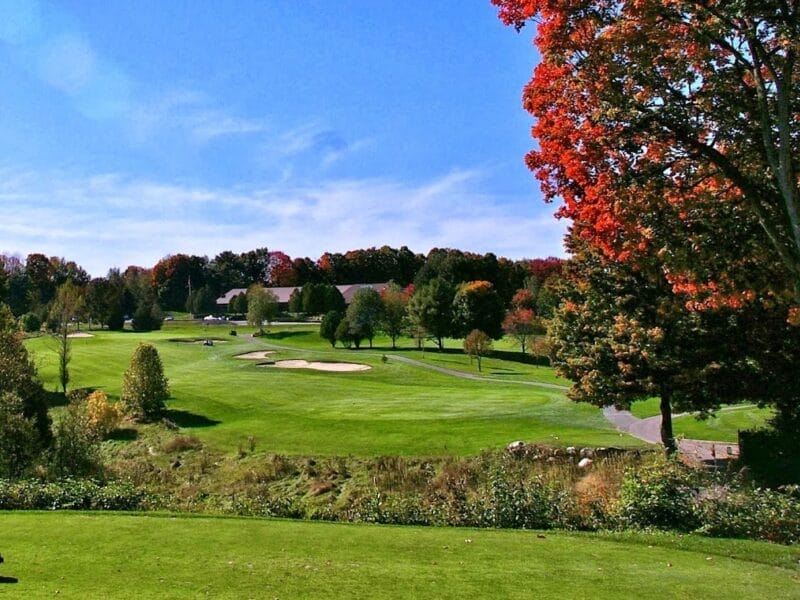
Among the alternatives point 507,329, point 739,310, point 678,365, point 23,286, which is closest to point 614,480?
point 678,365

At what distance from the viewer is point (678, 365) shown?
19.7 meters

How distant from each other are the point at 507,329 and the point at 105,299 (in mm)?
69156

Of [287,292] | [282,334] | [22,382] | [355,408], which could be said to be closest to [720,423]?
[355,408]

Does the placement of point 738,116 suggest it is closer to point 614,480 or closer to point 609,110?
point 609,110

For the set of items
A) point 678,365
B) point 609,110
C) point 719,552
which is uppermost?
point 609,110

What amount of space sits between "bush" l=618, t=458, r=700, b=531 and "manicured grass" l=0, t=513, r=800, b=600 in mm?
1190

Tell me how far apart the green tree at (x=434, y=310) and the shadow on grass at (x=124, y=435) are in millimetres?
45315

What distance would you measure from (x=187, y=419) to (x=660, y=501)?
88.1ft

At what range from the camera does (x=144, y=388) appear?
33.8m

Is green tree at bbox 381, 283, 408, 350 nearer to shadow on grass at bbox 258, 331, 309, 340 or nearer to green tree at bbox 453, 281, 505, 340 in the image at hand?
green tree at bbox 453, 281, 505, 340

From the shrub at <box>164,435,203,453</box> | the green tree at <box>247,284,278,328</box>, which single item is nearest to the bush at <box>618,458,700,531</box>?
the shrub at <box>164,435,203,453</box>

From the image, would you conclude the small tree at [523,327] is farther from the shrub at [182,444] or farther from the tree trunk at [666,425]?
the shrub at [182,444]

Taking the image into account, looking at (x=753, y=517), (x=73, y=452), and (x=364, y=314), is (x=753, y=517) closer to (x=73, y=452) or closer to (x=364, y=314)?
(x=73, y=452)

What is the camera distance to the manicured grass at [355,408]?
25.7 meters
